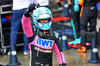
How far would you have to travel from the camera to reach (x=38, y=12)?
565 centimetres

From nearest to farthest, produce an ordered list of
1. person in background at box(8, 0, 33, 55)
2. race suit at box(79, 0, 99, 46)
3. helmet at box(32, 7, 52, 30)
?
helmet at box(32, 7, 52, 30) < person in background at box(8, 0, 33, 55) < race suit at box(79, 0, 99, 46)

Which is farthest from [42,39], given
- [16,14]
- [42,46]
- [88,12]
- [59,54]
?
[88,12]

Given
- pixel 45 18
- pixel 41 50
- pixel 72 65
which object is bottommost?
pixel 72 65

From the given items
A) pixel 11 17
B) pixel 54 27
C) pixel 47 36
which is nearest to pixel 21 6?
pixel 11 17

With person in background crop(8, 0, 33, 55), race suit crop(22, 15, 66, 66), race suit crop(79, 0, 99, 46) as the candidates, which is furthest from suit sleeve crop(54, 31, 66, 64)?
race suit crop(79, 0, 99, 46)

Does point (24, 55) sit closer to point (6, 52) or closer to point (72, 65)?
point (6, 52)

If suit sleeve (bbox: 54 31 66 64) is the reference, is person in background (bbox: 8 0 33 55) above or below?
above

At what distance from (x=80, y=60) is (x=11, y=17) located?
2.20 metres

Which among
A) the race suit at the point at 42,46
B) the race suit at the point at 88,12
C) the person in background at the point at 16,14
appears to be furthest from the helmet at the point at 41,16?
the race suit at the point at 88,12

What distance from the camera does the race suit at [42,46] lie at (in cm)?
571

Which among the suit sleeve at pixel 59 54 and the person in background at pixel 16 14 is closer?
the suit sleeve at pixel 59 54

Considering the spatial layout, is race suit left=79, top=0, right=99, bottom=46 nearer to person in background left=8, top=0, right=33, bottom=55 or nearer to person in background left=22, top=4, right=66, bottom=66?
person in background left=8, top=0, right=33, bottom=55

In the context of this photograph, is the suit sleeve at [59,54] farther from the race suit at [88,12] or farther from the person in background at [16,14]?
the race suit at [88,12]

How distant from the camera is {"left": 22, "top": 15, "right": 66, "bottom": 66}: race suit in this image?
18.7 feet
